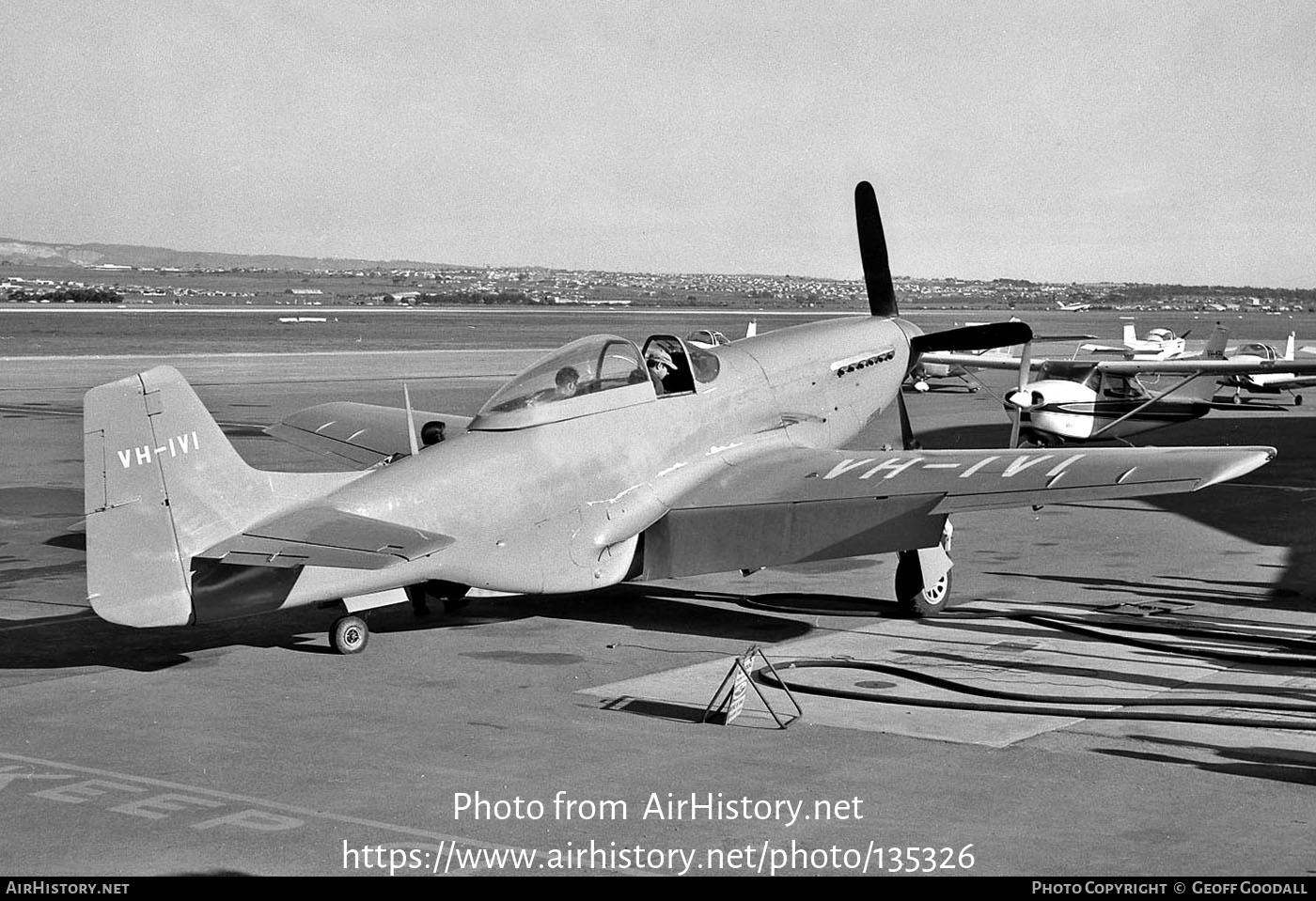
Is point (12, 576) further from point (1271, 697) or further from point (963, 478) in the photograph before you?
point (1271, 697)

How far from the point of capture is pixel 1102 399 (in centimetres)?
2638

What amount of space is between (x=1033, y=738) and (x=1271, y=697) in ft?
6.50

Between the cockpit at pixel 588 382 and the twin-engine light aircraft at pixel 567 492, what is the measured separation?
0.7 inches

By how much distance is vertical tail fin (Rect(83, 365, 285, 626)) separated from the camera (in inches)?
383

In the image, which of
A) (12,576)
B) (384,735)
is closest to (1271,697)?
(384,735)

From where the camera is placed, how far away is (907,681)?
10.6 meters

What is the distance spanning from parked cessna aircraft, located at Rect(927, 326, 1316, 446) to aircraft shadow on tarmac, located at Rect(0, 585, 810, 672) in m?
12.9

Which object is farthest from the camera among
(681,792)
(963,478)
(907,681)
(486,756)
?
(963,478)

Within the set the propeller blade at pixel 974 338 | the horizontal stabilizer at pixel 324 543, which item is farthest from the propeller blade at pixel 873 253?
the horizontal stabilizer at pixel 324 543

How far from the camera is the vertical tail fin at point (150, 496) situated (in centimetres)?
972

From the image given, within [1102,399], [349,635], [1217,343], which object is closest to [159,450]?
[349,635]

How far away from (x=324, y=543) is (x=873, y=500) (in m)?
4.65

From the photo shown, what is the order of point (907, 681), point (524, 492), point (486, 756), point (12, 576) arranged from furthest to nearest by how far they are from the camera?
point (12, 576) < point (524, 492) < point (907, 681) < point (486, 756)

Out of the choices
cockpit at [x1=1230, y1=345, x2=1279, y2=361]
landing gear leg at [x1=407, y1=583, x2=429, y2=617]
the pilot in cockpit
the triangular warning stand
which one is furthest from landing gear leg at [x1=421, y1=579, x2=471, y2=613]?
cockpit at [x1=1230, y1=345, x2=1279, y2=361]
